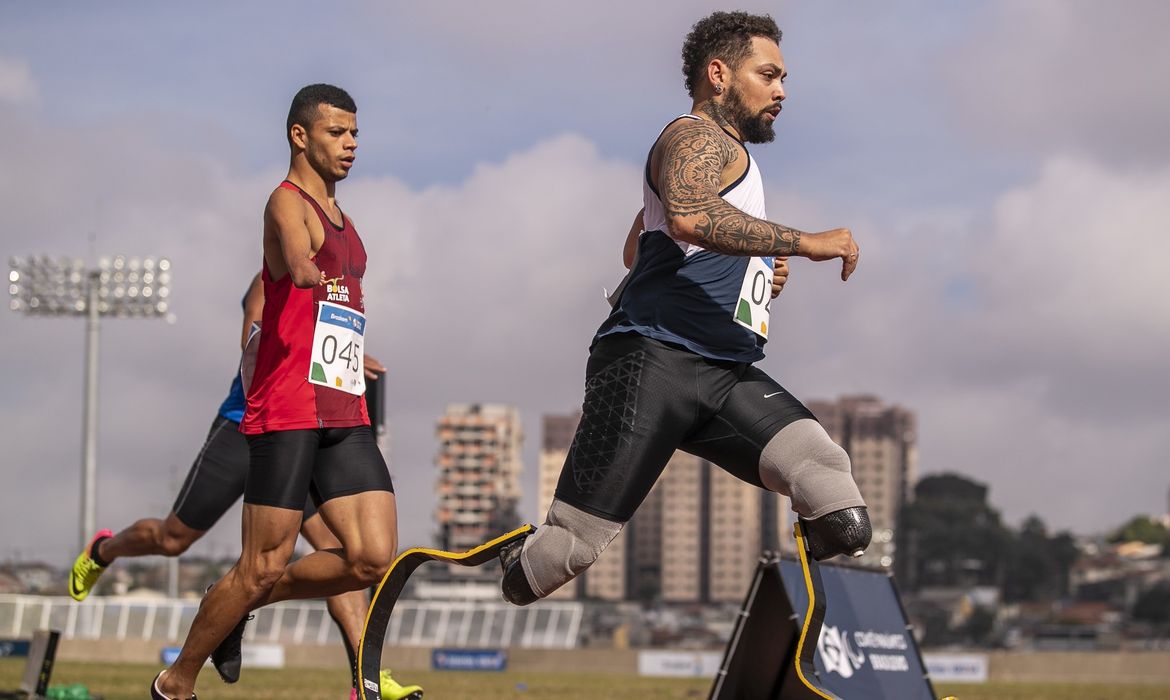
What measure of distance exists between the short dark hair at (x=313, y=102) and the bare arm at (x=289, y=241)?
14.7 inches

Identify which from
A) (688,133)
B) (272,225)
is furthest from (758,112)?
(272,225)

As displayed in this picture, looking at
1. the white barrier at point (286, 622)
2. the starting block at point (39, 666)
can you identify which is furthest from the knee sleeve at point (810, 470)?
the white barrier at point (286, 622)

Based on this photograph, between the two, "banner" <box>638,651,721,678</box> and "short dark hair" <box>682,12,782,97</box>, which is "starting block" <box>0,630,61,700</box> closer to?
"short dark hair" <box>682,12,782,97</box>

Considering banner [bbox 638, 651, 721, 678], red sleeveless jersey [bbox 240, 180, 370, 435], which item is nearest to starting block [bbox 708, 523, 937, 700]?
red sleeveless jersey [bbox 240, 180, 370, 435]

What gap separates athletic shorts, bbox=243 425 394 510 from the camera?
21.0ft

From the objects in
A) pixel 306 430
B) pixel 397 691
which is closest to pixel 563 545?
pixel 306 430

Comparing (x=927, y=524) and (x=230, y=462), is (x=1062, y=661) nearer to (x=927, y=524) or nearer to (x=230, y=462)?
(x=230, y=462)

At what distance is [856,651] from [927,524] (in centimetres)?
19417

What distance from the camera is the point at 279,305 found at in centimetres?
659

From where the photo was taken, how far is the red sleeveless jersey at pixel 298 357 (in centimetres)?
647

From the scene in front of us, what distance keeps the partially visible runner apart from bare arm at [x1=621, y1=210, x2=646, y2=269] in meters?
1.74

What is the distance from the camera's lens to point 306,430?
6.45m

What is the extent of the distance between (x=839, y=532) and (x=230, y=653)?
2.88 m

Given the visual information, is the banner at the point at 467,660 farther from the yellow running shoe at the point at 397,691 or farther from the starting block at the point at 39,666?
the yellow running shoe at the point at 397,691
